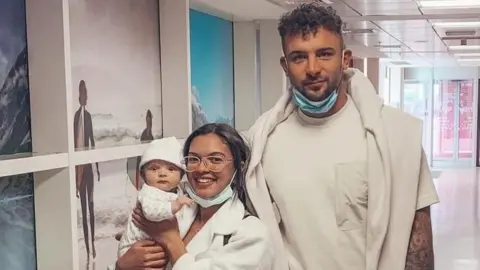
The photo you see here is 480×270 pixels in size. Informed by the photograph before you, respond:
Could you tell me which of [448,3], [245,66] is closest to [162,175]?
[245,66]

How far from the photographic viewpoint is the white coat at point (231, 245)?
1.63m

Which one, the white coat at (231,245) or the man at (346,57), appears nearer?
the white coat at (231,245)

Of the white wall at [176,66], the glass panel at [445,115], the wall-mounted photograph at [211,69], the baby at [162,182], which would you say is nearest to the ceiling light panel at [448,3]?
the wall-mounted photograph at [211,69]

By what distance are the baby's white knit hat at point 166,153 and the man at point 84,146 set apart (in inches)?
25.2

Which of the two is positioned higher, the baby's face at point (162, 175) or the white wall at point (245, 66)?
the white wall at point (245, 66)

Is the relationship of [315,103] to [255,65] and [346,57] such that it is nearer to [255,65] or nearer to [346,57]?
[346,57]

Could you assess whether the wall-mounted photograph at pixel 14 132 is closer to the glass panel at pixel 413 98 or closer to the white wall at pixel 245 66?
the white wall at pixel 245 66

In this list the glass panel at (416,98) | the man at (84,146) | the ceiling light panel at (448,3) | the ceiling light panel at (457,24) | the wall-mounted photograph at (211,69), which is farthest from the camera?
the glass panel at (416,98)

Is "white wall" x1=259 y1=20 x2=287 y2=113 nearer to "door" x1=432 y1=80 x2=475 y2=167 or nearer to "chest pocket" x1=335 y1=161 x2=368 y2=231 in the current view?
"chest pocket" x1=335 y1=161 x2=368 y2=231

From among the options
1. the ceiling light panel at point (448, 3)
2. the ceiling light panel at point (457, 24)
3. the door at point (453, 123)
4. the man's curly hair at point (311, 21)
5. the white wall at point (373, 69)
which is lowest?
the door at point (453, 123)

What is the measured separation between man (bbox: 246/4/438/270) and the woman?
0.10m

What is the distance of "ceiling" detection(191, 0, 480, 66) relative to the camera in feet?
12.1

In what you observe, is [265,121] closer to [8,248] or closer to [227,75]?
[8,248]

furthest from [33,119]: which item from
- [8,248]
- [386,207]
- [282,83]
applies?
[282,83]
